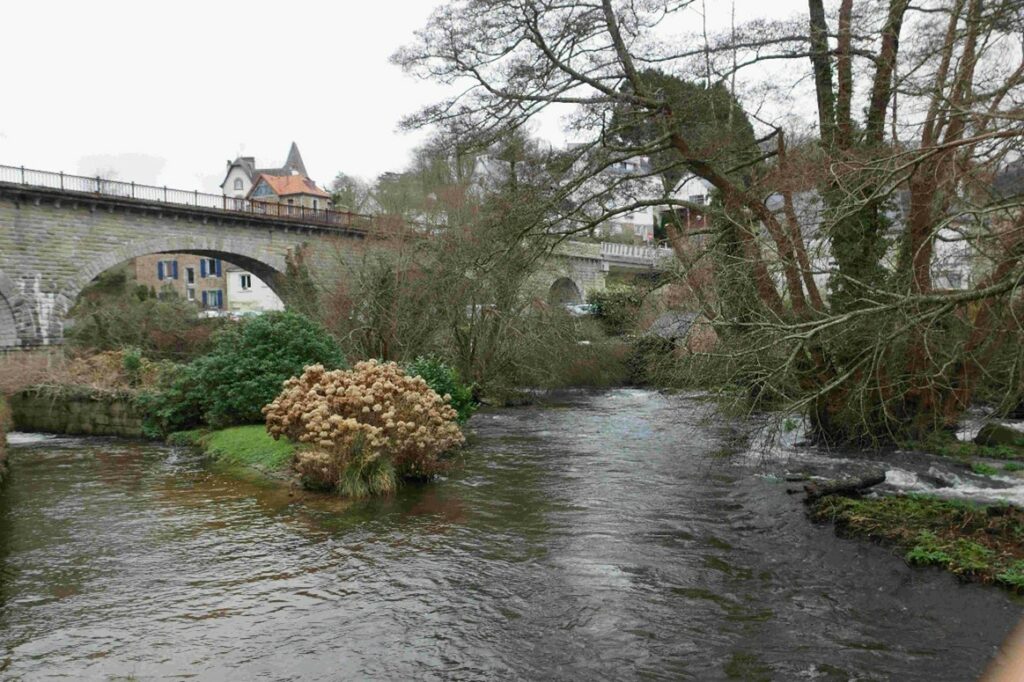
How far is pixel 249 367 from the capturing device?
14391 mm

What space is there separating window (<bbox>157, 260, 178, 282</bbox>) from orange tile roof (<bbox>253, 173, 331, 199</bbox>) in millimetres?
10043

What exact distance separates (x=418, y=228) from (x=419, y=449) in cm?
1419

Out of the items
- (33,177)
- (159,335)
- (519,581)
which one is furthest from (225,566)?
(33,177)

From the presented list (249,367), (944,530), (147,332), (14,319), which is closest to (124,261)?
(14,319)

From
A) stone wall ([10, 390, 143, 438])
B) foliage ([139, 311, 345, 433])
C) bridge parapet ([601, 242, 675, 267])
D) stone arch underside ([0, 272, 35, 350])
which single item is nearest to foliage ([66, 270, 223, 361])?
stone wall ([10, 390, 143, 438])

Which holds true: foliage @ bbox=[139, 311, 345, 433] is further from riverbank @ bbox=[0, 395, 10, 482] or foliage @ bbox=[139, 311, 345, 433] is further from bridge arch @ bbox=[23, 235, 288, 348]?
bridge arch @ bbox=[23, 235, 288, 348]

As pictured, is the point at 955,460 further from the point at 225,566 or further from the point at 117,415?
the point at 117,415

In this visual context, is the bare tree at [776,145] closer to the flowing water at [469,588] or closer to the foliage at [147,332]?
the flowing water at [469,588]

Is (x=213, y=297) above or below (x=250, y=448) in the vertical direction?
above

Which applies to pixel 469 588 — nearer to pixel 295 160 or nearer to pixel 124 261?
pixel 124 261

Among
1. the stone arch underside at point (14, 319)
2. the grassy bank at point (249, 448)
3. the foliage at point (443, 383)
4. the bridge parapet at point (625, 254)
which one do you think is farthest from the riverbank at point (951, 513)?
the bridge parapet at point (625, 254)

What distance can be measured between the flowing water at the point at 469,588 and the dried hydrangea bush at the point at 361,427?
490 millimetres

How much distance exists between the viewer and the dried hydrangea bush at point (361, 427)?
10914mm

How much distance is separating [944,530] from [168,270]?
243 ft
